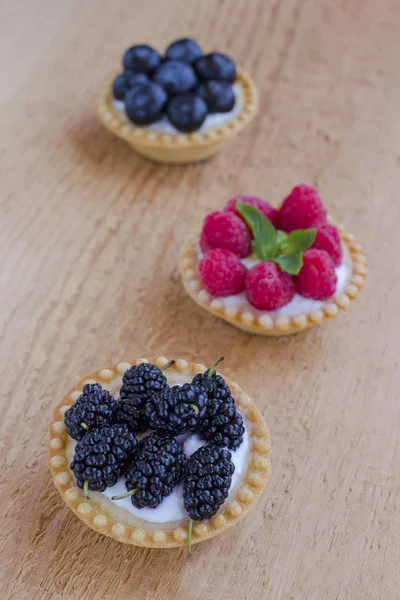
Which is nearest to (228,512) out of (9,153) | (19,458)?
(19,458)

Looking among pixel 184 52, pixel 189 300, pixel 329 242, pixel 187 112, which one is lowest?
pixel 189 300

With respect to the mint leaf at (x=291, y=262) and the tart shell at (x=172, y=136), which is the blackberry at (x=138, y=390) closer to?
the mint leaf at (x=291, y=262)

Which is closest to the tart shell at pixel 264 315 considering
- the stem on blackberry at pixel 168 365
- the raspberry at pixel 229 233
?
the raspberry at pixel 229 233

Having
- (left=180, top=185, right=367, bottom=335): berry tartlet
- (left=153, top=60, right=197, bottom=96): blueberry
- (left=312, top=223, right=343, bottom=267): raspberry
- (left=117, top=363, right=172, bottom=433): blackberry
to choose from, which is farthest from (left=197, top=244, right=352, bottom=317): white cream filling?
(left=153, top=60, right=197, bottom=96): blueberry

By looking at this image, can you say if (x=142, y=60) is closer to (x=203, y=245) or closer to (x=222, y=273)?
(x=203, y=245)

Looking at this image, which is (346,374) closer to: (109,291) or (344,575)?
(344,575)

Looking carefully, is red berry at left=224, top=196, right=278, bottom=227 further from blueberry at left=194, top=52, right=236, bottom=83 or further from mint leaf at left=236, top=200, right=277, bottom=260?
blueberry at left=194, top=52, right=236, bottom=83

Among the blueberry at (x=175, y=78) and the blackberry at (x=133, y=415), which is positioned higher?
the blueberry at (x=175, y=78)

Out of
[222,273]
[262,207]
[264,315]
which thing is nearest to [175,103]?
[262,207]
